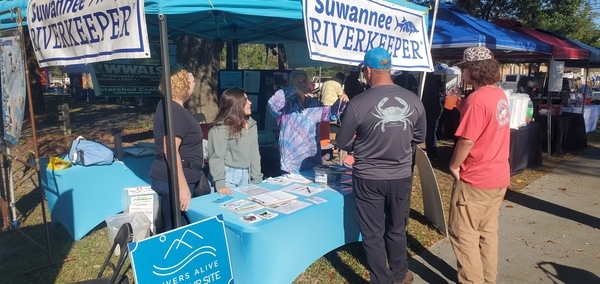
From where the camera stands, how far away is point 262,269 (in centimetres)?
271

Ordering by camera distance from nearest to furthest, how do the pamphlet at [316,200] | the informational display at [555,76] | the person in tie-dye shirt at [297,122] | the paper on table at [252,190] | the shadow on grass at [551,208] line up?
the pamphlet at [316,200] < the paper on table at [252,190] < the person in tie-dye shirt at [297,122] < the shadow on grass at [551,208] < the informational display at [555,76]

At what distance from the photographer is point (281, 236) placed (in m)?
2.80

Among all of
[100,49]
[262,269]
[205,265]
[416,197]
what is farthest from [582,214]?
[100,49]

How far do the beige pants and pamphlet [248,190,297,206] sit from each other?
117 centimetres

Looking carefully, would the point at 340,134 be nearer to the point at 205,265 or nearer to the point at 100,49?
the point at 205,265

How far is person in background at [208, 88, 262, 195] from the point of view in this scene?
3.51 metres

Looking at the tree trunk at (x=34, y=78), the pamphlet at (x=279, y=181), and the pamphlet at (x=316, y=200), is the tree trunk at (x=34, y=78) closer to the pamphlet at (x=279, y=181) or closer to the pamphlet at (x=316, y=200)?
the pamphlet at (x=279, y=181)

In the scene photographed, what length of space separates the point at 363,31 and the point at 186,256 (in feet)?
7.03

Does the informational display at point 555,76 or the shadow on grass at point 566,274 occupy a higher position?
the informational display at point 555,76

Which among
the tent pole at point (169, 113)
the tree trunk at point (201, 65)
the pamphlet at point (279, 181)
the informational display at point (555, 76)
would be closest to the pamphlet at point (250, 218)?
the tent pole at point (169, 113)

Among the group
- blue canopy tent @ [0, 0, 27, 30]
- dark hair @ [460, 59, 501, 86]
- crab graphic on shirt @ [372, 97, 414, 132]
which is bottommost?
crab graphic on shirt @ [372, 97, 414, 132]

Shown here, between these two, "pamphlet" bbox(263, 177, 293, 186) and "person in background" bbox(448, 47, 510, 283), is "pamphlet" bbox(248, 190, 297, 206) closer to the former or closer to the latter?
"pamphlet" bbox(263, 177, 293, 186)

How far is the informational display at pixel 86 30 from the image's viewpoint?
97.9 inches

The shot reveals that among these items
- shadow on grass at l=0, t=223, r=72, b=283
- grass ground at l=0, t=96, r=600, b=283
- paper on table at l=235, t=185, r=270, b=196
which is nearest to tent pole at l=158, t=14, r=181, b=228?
paper on table at l=235, t=185, r=270, b=196
